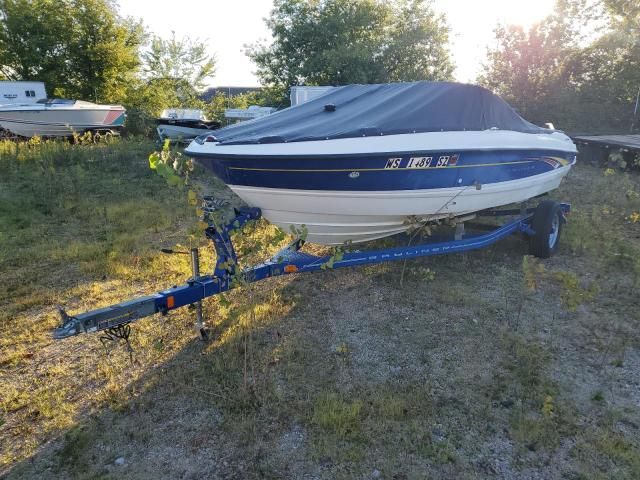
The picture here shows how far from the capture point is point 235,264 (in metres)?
2.80

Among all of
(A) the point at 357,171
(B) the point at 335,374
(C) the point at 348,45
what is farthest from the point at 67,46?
(B) the point at 335,374

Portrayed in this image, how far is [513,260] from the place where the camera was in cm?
488

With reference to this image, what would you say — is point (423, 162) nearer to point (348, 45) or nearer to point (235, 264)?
point (235, 264)

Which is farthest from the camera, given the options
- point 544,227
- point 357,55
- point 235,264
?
point 357,55

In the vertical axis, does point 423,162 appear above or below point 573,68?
below

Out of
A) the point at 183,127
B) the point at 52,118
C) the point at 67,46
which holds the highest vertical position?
the point at 67,46

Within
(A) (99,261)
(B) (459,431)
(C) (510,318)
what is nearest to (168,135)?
(A) (99,261)

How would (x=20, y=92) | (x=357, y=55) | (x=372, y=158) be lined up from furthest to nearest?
1. (x=357, y=55)
2. (x=20, y=92)
3. (x=372, y=158)

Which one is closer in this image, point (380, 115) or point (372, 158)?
point (372, 158)

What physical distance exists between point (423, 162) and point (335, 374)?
177 cm

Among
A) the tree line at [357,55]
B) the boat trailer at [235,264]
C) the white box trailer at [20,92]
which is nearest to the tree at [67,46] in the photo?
the tree line at [357,55]

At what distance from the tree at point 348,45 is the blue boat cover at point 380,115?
1301cm

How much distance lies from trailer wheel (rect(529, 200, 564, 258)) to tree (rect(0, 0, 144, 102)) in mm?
18615

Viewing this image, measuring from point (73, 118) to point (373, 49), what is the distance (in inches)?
423
